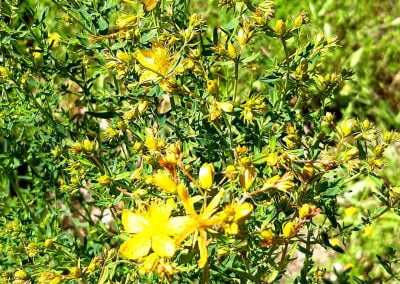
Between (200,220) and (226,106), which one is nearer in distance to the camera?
(200,220)

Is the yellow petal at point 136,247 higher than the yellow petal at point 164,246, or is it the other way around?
the yellow petal at point 136,247

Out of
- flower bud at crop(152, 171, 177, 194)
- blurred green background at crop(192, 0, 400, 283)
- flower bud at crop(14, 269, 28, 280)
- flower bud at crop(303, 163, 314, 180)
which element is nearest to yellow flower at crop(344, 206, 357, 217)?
blurred green background at crop(192, 0, 400, 283)

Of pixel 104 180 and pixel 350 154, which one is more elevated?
pixel 104 180

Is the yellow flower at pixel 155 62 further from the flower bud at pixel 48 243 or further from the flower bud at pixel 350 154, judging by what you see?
the flower bud at pixel 48 243

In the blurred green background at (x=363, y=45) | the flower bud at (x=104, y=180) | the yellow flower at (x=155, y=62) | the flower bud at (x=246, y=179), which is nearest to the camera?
the flower bud at (x=246, y=179)

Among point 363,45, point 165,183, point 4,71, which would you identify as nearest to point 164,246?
point 165,183

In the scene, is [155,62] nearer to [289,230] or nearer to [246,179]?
[246,179]

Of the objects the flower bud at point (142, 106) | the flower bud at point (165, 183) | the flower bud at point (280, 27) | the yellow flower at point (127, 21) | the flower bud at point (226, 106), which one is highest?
the yellow flower at point (127, 21)

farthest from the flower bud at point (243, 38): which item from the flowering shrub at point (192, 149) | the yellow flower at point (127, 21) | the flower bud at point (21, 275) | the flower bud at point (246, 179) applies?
the flower bud at point (21, 275)

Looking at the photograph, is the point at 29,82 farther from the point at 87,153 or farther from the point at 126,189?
the point at 126,189
